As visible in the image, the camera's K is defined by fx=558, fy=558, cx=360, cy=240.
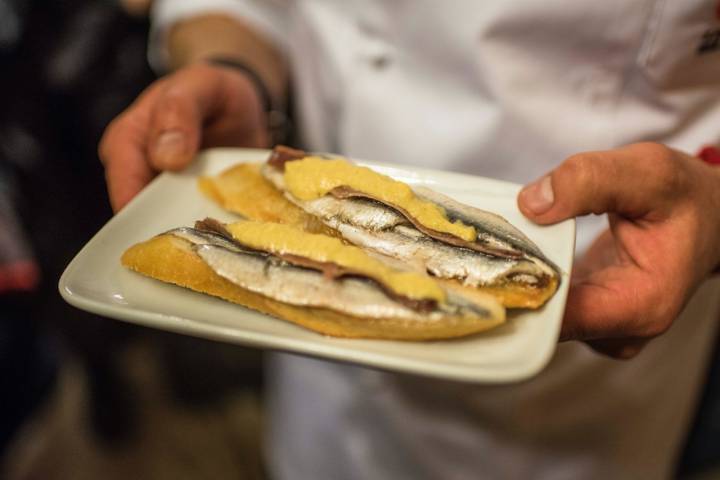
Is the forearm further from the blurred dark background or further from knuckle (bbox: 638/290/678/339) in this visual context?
knuckle (bbox: 638/290/678/339)

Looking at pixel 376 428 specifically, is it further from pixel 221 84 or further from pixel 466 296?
pixel 221 84

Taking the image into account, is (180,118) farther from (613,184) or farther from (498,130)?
(613,184)

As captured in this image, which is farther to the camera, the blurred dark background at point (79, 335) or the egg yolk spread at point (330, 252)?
the blurred dark background at point (79, 335)

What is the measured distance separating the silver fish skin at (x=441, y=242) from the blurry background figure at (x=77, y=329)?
4.68 feet

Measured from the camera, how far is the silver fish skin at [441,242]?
2.64ft

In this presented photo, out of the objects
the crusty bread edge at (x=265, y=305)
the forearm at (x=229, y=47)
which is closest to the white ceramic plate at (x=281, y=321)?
the crusty bread edge at (x=265, y=305)

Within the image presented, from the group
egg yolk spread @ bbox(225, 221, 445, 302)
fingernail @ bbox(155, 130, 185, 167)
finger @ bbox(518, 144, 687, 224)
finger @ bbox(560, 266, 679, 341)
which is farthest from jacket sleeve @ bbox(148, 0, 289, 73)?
finger @ bbox(560, 266, 679, 341)

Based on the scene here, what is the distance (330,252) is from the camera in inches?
31.3

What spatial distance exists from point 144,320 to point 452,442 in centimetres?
91

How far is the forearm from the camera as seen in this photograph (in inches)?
58.6

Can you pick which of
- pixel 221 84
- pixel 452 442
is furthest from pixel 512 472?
pixel 221 84

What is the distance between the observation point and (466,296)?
2.52ft

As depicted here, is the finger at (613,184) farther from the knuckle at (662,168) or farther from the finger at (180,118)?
the finger at (180,118)

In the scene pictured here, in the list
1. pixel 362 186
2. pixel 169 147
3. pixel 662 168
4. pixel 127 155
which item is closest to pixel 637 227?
pixel 662 168
